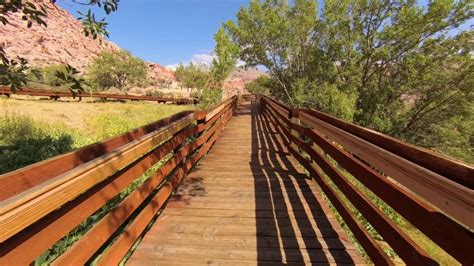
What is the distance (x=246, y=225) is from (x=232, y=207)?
0.58 metres

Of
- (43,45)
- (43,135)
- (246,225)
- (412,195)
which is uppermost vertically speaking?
(43,45)

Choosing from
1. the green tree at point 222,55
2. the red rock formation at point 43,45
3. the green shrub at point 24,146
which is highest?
the red rock formation at point 43,45

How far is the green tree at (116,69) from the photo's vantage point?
172 feet

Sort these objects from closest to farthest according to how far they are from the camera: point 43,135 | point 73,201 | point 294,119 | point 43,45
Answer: point 73,201 → point 294,119 → point 43,135 → point 43,45

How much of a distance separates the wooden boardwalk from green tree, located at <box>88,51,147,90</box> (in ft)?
178

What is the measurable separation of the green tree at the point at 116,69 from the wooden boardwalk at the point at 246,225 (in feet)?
178

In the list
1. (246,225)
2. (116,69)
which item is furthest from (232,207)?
(116,69)

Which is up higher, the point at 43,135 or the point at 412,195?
the point at 412,195

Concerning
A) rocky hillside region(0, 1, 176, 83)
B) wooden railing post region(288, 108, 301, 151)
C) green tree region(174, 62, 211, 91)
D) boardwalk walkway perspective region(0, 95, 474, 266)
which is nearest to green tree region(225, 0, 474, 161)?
wooden railing post region(288, 108, 301, 151)

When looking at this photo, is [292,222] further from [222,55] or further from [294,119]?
[222,55]

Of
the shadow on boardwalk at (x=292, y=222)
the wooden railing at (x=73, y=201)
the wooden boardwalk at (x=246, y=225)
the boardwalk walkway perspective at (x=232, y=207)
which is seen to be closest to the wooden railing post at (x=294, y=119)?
the boardwalk walkway perspective at (x=232, y=207)

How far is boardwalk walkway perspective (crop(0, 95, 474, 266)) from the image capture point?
148cm

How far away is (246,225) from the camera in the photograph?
354 centimetres

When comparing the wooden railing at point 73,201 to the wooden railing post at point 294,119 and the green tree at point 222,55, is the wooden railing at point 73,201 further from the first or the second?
the green tree at point 222,55
